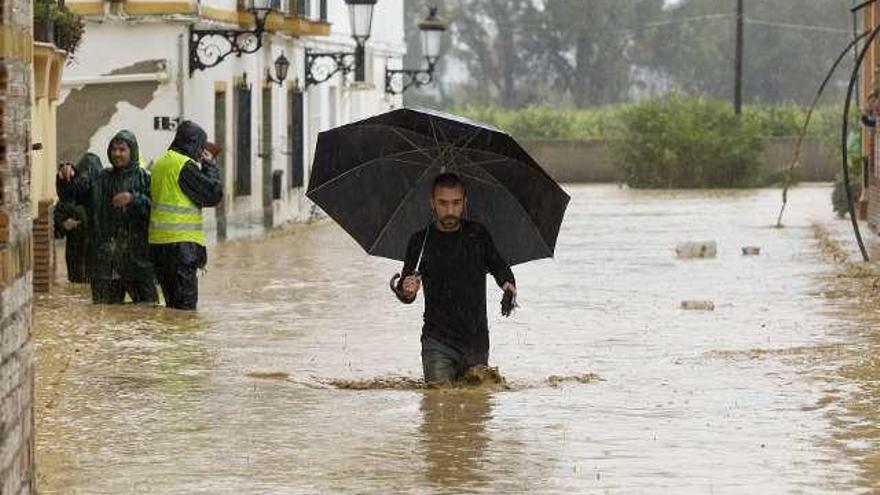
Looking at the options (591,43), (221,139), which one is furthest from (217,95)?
(591,43)

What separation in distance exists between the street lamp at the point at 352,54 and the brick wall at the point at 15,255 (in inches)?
1049

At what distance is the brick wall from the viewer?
7.68 m

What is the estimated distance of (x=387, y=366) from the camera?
594 inches

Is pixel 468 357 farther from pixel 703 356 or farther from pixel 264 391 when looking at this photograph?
pixel 703 356

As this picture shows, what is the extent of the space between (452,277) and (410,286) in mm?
334

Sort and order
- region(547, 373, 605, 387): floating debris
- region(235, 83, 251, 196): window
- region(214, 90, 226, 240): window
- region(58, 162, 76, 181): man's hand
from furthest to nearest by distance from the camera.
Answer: region(235, 83, 251, 196): window
region(214, 90, 226, 240): window
region(58, 162, 76, 181): man's hand
region(547, 373, 605, 387): floating debris

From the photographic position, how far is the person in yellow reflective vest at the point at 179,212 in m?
17.9

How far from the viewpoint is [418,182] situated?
13398mm

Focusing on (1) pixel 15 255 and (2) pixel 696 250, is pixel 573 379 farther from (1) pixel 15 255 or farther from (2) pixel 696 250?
(2) pixel 696 250

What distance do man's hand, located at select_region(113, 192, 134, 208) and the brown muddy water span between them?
812 millimetres

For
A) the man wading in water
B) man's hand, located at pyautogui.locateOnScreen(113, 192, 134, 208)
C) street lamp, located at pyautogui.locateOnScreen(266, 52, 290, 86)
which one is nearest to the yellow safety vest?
man's hand, located at pyautogui.locateOnScreen(113, 192, 134, 208)

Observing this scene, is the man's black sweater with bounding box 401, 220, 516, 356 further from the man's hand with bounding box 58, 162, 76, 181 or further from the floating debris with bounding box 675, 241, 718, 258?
the floating debris with bounding box 675, 241, 718, 258

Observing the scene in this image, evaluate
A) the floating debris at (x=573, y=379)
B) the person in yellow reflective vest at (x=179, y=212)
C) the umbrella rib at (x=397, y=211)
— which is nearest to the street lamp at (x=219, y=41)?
the person in yellow reflective vest at (x=179, y=212)

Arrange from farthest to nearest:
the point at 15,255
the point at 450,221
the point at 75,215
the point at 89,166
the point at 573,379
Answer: the point at 89,166 → the point at 75,215 → the point at 573,379 → the point at 450,221 → the point at 15,255
